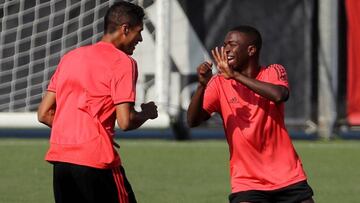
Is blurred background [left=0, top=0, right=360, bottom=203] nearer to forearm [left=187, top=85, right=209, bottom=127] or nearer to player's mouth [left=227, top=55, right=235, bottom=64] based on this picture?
forearm [left=187, top=85, right=209, bottom=127]

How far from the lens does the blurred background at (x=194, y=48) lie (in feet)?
46.0

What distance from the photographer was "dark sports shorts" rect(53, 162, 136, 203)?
19.5 ft

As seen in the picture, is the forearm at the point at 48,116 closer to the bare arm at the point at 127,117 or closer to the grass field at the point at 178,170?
the bare arm at the point at 127,117

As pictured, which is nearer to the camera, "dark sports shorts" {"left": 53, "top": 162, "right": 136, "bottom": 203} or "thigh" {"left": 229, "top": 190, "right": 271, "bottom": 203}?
"dark sports shorts" {"left": 53, "top": 162, "right": 136, "bottom": 203}

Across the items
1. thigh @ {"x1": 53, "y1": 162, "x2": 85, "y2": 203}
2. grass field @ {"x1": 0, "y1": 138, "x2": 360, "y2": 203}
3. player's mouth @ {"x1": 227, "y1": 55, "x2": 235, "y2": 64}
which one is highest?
player's mouth @ {"x1": 227, "y1": 55, "x2": 235, "y2": 64}

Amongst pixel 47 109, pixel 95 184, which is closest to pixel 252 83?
pixel 95 184

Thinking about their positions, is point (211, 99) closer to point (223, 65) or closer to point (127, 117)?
point (223, 65)

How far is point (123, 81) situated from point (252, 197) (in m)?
1.05

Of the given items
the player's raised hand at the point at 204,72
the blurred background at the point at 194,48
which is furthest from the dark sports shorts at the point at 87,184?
the blurred background at the point at 194,48

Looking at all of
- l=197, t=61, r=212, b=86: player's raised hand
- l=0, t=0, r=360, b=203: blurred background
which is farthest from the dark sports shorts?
l=0, t=0, r=360, b=203: blurred background

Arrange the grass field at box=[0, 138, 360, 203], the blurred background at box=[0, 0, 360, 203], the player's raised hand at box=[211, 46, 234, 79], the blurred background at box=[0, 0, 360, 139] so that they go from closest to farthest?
the player's raised hand at box=[211, 46, 234, 79] → the grass field at box=[0, 138, 360, 203] → the blurred background at box=[0, 0, 360, 203] → the blurred background at box=[0, 0, 360, 139]

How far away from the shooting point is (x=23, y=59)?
1427 cm

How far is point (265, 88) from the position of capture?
6.33 metres

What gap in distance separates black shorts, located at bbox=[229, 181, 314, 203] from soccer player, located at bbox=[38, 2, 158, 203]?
27.8 inches
